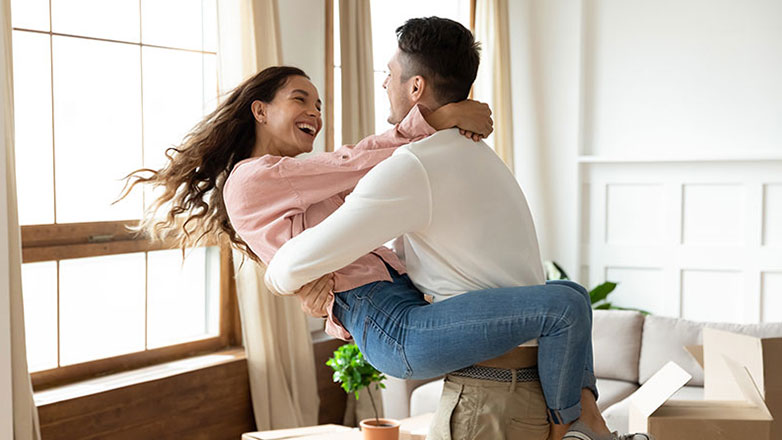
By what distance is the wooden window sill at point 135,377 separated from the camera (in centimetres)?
323

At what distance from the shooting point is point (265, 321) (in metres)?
3.96

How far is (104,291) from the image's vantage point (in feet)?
11.8

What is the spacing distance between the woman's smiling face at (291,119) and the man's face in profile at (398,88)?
0.42m

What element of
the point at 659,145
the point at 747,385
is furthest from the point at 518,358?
the point at 659,145

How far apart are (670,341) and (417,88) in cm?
299

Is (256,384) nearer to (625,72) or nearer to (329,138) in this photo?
(329,138)

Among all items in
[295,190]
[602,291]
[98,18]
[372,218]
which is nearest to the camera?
[372,218]

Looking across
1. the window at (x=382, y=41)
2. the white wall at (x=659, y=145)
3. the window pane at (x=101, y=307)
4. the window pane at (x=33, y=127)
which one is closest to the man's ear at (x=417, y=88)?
the window pane at (x=33, y=127)

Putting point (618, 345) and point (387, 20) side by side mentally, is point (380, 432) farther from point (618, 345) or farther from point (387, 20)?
point (387, 20)

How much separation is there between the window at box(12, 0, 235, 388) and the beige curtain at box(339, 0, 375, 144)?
2.56 feet

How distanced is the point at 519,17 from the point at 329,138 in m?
2.50

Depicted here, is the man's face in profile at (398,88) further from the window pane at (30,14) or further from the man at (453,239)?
the window pane at (30,14)

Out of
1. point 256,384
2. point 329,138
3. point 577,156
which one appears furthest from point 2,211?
point 577,156

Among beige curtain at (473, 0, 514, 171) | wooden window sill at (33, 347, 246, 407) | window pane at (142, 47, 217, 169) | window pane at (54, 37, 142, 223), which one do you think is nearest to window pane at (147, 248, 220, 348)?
wooden window sill at (33, 347, 246, 407)
